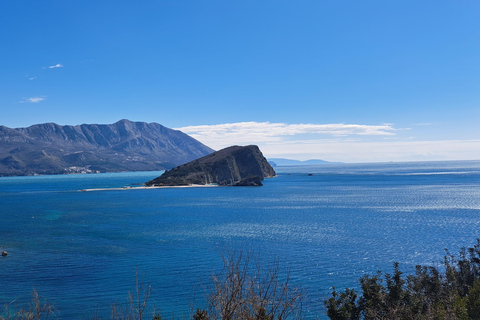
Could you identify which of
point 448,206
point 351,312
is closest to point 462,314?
point 351,312

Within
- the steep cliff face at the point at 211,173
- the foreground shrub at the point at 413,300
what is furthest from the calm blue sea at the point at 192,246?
the steep cliff face at the point at 211,173

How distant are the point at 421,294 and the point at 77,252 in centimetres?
3274

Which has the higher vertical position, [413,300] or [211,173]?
[211,173]

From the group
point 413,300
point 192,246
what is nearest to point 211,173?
point 192,246

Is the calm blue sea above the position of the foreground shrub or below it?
below

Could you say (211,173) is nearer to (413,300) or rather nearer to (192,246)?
(192,246)

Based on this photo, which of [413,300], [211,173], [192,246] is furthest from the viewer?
[211,173]

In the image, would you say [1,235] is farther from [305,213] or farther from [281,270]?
[305,213]

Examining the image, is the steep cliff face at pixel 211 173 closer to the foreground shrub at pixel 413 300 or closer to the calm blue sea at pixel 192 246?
the calm blue sea at pixel 192 246

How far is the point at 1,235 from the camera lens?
51.0 m

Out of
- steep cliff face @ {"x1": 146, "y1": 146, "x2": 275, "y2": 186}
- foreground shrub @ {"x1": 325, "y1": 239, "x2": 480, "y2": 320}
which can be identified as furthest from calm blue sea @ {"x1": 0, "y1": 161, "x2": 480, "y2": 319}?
steep cliff face @ {"x1": 146, "y1": 146, "x2": 275, "y2": 186}

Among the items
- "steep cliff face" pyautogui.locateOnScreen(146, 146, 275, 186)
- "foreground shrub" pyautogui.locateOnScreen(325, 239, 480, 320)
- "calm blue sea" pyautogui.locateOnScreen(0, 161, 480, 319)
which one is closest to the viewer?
"foreground shrub" pyautogui.locateOnScreen(325, 239, 480, 320)

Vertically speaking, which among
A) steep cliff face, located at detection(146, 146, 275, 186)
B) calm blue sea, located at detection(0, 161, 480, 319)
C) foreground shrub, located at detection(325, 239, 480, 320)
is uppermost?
steep cliff face, located at detection(146, 146, 275, 186)

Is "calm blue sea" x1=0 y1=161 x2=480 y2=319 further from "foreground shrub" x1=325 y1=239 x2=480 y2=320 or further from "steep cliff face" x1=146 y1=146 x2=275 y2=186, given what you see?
"steep cliff face" x1=146 y1=146 x2=275 y2=186
